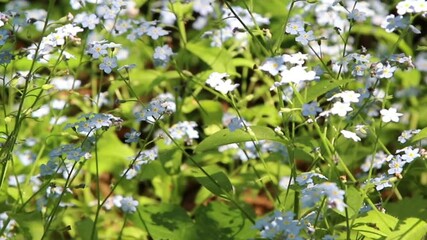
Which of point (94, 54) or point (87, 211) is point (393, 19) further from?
point (87, 211)

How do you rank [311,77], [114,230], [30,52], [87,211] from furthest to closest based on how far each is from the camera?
[114,230]
[87,211]
[30,52]
[311,77]

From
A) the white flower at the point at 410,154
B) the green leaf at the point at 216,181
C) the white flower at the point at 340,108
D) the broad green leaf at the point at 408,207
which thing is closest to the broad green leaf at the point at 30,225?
the green leaf at the point at 216,181

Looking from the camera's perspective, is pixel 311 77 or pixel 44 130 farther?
pixel 44 130

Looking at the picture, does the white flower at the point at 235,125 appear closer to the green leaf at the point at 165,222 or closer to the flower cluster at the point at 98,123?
the flower cluster at the point at 98,123

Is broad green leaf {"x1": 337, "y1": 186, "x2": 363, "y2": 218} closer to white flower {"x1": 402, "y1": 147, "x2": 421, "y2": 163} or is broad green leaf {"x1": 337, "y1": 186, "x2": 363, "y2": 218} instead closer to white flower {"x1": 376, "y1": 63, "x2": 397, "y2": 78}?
white flower {"x1": 402, "y1": 147, "x2": 421, "y2": 163}

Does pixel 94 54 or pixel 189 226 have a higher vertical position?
pixel 94 54

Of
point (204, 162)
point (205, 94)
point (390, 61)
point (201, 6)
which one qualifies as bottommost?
point (205, 94)

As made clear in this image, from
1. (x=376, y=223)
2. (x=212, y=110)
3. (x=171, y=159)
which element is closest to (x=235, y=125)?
(x=376, y=223)

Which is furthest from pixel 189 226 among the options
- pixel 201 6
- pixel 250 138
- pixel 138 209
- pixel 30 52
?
pixel 201 6

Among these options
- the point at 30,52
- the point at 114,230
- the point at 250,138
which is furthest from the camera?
the point at 114,230
